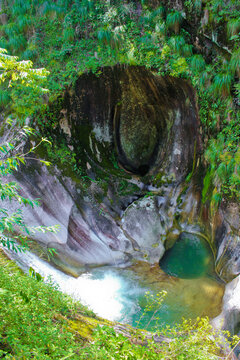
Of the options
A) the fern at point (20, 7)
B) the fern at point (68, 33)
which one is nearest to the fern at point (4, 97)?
the fern at point (68, 33)

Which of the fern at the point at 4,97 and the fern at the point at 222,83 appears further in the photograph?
the fern at the point at 4,97

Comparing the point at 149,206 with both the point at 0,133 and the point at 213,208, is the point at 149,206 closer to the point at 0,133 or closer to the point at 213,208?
the point at 213,208

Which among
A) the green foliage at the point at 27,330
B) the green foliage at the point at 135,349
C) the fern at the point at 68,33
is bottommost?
the green foliage at the point at 135,349

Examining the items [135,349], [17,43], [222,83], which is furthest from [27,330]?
[17,43]

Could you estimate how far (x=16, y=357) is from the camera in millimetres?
2232

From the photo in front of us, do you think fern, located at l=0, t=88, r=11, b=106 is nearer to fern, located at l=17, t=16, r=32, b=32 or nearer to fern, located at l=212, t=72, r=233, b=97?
fern, located at l=17, t=16, r=32, b=32

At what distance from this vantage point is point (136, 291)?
24.1 feet

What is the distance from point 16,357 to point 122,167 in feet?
28.1

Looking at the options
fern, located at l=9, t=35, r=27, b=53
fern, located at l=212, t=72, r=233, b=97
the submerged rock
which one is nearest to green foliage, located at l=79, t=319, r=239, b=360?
the submerged rock

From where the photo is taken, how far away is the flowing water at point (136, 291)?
6609 millimetres

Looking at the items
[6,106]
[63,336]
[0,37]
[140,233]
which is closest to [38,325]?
[63,336]

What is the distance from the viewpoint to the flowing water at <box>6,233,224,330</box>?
6.61 meters

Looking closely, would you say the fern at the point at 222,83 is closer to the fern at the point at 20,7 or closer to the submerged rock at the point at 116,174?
the submerged rock at the point at 116,174

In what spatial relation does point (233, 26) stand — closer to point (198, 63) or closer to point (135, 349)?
point (198, 63)
